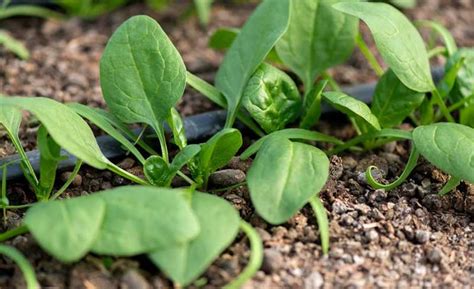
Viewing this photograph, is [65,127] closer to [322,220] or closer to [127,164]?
[127,164]

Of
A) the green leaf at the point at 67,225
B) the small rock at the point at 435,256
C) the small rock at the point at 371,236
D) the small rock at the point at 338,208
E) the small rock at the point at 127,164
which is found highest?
the green leaf at the point at 67,225

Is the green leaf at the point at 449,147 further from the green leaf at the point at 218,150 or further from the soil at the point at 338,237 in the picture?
the green leaf at the point at 218,150

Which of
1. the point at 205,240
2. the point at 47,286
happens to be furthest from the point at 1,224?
the point at 205,240

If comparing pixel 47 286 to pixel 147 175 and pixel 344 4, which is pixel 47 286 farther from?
pixel 344 4

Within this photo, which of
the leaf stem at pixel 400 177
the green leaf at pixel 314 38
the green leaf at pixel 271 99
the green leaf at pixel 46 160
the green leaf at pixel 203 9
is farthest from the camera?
the green leaf at pixel 203 9

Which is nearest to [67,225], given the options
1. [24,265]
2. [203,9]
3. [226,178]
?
[24,265]

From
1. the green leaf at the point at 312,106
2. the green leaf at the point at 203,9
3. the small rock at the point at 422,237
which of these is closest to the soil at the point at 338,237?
the small rock at the point at 422,237
